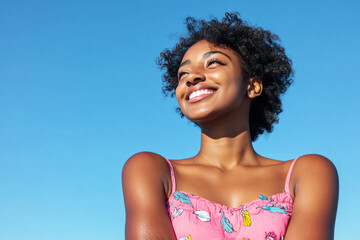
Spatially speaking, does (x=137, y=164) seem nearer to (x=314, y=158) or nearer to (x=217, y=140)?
(x=217, y=140)

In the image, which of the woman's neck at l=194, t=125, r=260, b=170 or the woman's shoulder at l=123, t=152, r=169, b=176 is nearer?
the woman's shoulder at l=123, t=152, r=169, b=176

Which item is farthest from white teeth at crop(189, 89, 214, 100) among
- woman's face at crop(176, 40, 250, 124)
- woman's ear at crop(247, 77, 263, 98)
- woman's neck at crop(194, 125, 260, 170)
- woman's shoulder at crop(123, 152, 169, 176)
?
woman's shoulder at crop(123, 152, 169, 176)

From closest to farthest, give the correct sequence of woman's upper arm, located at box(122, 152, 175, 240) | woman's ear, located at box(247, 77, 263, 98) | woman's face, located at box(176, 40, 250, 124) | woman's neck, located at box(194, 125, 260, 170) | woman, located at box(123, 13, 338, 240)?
woman's upper arm, located at box(122, 152, 175, 240)
woman, located at box(123, 13, 338, 240)
woman's face, located at box(176, 40, 250, 124)
woman's neck, located at box(194, 125, 260, 170)
woman's ear, located at box(247, 77, 263, 98)

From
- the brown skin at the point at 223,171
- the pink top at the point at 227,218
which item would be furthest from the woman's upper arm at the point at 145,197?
the pink top at the point at 227,218

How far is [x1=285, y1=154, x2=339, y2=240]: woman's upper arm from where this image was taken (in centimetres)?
306

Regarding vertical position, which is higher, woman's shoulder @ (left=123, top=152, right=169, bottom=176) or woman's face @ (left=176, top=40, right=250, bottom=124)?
woman's face @ (left=176, top=40, right=250, bottom=124)

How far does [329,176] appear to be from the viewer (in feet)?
11.1

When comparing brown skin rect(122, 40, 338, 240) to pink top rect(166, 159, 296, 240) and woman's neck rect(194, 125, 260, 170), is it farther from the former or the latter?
pink top rect(166, 159, 296, 240)

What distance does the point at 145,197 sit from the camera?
3.16 meters

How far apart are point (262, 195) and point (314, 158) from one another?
49cm

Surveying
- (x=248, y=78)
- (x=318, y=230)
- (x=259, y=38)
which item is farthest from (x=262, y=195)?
(x=259, y=38)

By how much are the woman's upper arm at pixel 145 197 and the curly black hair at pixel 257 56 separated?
4.71ft

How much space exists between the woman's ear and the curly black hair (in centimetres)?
5

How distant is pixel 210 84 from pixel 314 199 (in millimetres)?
1316
